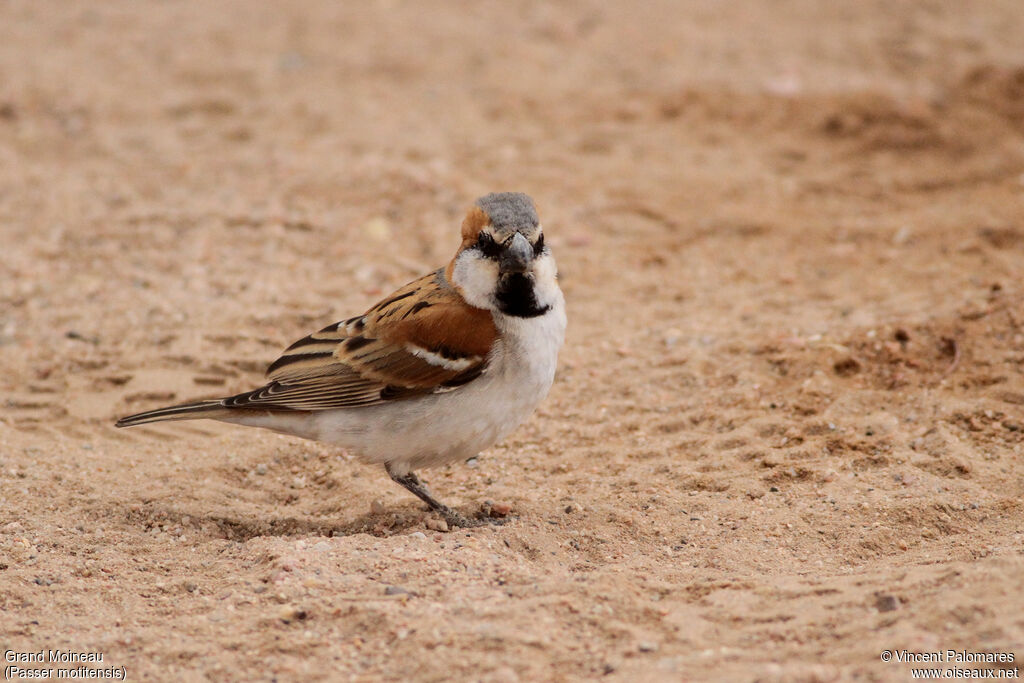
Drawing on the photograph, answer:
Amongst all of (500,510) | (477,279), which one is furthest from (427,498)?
(477,279)

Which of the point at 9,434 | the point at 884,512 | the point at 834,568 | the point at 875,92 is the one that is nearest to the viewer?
the point at 834,568

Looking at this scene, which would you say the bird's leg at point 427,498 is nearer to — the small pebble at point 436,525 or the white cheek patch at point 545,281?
the small pebble at point 436,525

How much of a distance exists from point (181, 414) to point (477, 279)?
1705 mm

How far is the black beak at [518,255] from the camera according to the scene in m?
5.27

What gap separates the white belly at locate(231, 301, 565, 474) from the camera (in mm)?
5414

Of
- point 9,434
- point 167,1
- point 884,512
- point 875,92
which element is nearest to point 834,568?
point 884,512

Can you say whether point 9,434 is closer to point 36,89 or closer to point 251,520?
point 251,520

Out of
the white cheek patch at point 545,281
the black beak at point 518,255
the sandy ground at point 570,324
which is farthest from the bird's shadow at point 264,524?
the black beak at point 518,255

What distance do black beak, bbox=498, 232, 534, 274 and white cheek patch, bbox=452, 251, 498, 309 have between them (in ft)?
0.50

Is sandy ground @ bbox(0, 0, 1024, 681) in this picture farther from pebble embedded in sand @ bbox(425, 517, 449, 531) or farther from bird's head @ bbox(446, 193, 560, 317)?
bird's head @ bbox(446, 193, 560, 317)

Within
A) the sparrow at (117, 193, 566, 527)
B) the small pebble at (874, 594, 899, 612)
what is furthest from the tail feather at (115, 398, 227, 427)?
the small pebble at (874, 594, 899, 612)

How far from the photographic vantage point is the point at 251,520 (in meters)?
5.69

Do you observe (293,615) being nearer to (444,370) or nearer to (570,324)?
(444,370)

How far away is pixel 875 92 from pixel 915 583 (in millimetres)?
7494
